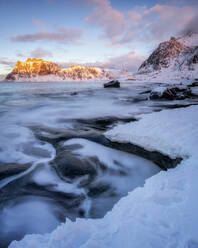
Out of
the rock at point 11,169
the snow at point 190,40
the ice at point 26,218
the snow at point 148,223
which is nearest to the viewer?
the snow at point 148,223

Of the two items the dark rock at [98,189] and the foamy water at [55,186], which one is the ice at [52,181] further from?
the dark rock at [98,189]

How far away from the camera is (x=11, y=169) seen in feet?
10.1

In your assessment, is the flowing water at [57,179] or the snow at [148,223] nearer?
the snow at [148,223]

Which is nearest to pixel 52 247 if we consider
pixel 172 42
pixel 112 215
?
pixel 112 215

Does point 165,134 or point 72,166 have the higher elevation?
point 165,134

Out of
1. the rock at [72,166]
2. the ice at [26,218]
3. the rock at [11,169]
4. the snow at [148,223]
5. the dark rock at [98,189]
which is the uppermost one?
the snow at [148,223]

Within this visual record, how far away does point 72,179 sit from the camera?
281 centimetres

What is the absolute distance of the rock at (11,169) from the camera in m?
2.93

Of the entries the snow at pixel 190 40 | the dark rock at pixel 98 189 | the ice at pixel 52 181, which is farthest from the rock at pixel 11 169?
the snow at pixel 190 40

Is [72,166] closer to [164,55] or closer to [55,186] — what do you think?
[55,186]

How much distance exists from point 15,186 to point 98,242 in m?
2.00

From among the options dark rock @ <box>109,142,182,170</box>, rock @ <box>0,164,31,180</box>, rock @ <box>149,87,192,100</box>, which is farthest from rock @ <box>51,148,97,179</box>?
rock @ <box>149,87,192,100</box>

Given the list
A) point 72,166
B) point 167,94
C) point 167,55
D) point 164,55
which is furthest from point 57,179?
point 164,55

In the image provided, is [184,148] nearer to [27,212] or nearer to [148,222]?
[148,222]
